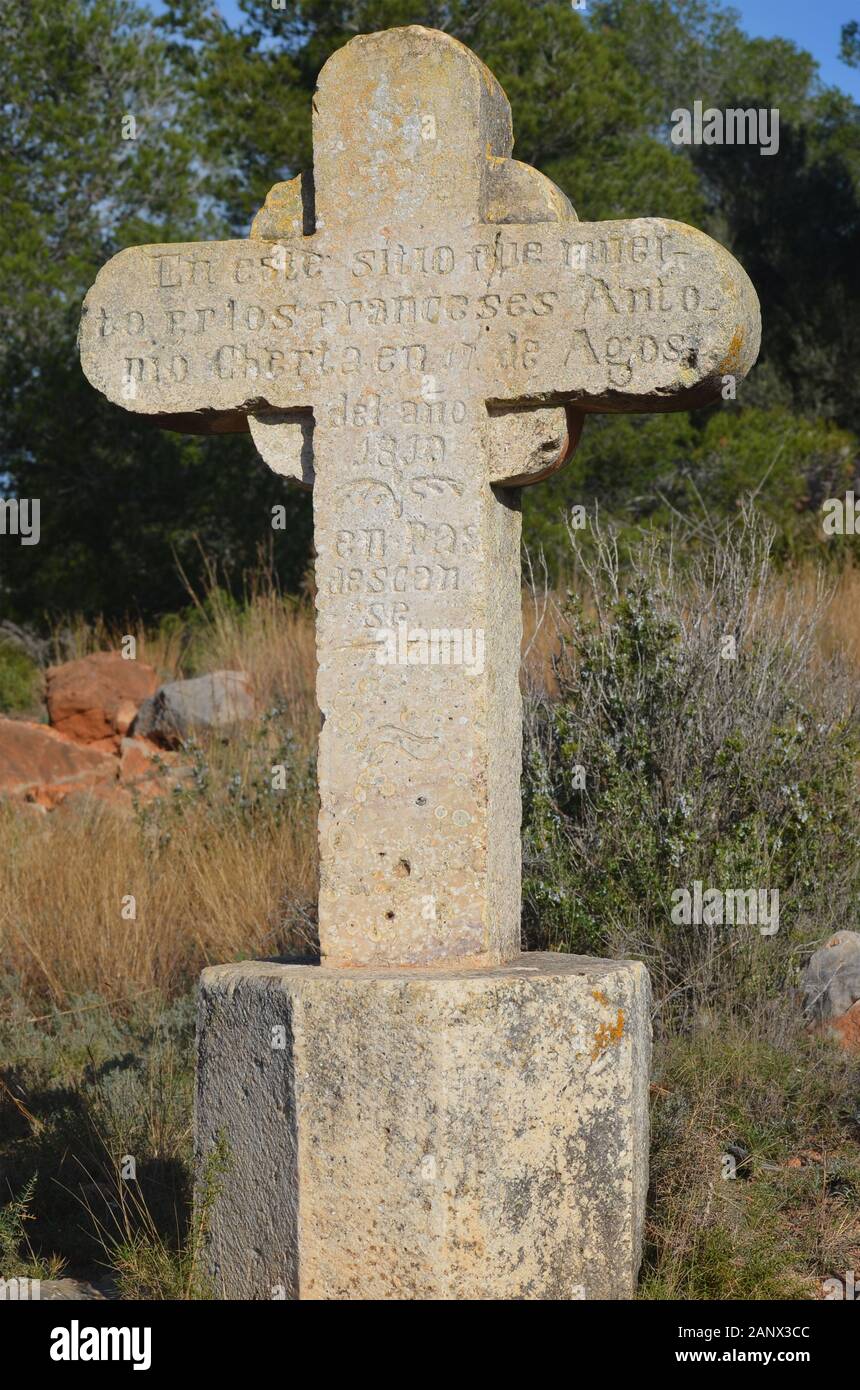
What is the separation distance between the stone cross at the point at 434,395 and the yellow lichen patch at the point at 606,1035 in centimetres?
28

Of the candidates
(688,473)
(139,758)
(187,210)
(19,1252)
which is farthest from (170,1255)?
(187,210)

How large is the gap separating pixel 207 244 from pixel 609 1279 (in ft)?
7.93

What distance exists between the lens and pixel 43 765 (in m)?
10.0

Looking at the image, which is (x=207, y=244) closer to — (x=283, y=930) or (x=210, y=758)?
(x=283, y=930)

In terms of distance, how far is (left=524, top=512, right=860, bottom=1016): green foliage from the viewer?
5359mm

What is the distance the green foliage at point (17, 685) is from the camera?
1232 cm

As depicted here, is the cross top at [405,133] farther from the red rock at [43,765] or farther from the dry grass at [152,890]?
the red rock at [43,765]

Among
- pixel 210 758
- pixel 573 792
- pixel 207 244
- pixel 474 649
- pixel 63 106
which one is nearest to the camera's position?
pixel 474 649

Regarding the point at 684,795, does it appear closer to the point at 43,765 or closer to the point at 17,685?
the point at 43,765

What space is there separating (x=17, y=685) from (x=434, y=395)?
963 cm

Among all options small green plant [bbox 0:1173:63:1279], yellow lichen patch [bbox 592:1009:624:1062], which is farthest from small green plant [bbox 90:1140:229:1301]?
yellow lichen patch [bbox 592:1009:624:1062]

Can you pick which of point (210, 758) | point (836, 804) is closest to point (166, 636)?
point (210, 758)

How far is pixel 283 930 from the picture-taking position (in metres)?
6.15

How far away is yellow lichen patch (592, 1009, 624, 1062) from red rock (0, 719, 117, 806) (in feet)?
21.9
